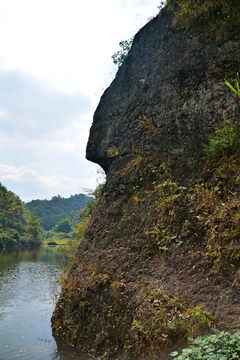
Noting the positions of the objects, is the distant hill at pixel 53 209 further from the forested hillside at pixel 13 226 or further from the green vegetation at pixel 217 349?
the green vegetation at pixel 217 349

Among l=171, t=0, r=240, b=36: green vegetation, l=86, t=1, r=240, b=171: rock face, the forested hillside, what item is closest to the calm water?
l=86, t=1, r=240, b=171: rock face

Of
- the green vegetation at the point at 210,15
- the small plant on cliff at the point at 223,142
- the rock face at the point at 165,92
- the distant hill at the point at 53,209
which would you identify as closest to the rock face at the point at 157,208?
the rock face at the point at 165,92

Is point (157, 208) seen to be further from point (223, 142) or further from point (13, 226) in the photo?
point (13, 226)

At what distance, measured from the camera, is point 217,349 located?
3.39 m

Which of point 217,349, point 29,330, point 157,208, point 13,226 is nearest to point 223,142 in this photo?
point 157,208

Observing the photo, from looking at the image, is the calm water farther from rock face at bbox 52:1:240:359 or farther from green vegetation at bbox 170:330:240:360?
green vegetation at bbox 170:330:240:360

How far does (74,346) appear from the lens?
21.3 feet

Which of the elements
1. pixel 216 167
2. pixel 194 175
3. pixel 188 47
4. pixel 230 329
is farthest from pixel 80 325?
pixel 188 47

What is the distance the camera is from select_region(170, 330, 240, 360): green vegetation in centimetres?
314

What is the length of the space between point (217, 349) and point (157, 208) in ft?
12.0

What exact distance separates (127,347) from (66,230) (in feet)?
366

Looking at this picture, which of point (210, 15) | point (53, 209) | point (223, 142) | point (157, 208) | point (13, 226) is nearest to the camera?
point (223, 142)

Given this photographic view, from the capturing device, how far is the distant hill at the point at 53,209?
14725cm

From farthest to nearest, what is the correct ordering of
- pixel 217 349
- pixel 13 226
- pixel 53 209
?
pixel 53 209
pixel 13 226
pixel 217 349
